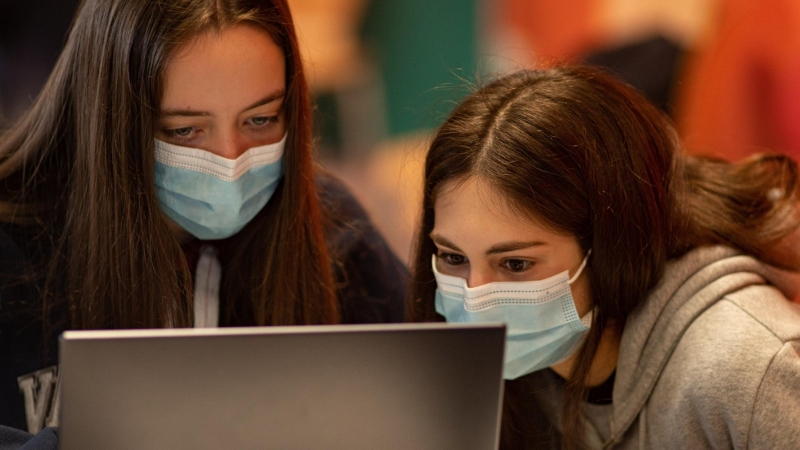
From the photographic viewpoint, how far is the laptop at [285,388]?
79 cm

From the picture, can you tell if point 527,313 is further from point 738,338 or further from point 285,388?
point 285,388

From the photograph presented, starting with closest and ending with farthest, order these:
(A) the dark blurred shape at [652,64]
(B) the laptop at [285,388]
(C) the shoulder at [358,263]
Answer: (B) the laptop at [285,388]
(C) the shoulder at [358,263]
(A) the dark blurred shape at [652,64]

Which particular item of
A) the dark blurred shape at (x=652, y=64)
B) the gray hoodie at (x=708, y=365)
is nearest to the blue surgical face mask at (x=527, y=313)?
the gray hoodie at (x=708, y=365)

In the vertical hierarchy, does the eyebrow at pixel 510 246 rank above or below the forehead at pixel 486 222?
below

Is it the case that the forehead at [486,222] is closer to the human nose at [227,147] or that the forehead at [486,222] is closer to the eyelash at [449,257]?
the eyelash at [449,257]

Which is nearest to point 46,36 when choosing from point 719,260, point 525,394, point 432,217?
point 432,217

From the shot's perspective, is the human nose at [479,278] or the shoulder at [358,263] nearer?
the human nose at [479,278]

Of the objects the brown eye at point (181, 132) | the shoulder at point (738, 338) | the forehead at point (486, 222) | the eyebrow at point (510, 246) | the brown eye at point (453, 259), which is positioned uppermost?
the brown eye at point (181, 132)

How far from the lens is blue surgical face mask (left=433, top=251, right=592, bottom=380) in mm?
1207

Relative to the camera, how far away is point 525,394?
1.38 metres

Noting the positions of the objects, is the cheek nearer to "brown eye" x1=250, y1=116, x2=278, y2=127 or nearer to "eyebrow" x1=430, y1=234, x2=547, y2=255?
"eyebrow" x1=430, y1=234, x2=547, y2=255

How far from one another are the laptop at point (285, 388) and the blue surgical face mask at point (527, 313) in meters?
0.34

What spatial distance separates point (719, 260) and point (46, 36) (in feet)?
5.99

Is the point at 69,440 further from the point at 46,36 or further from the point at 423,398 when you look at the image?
the point at 46,36
